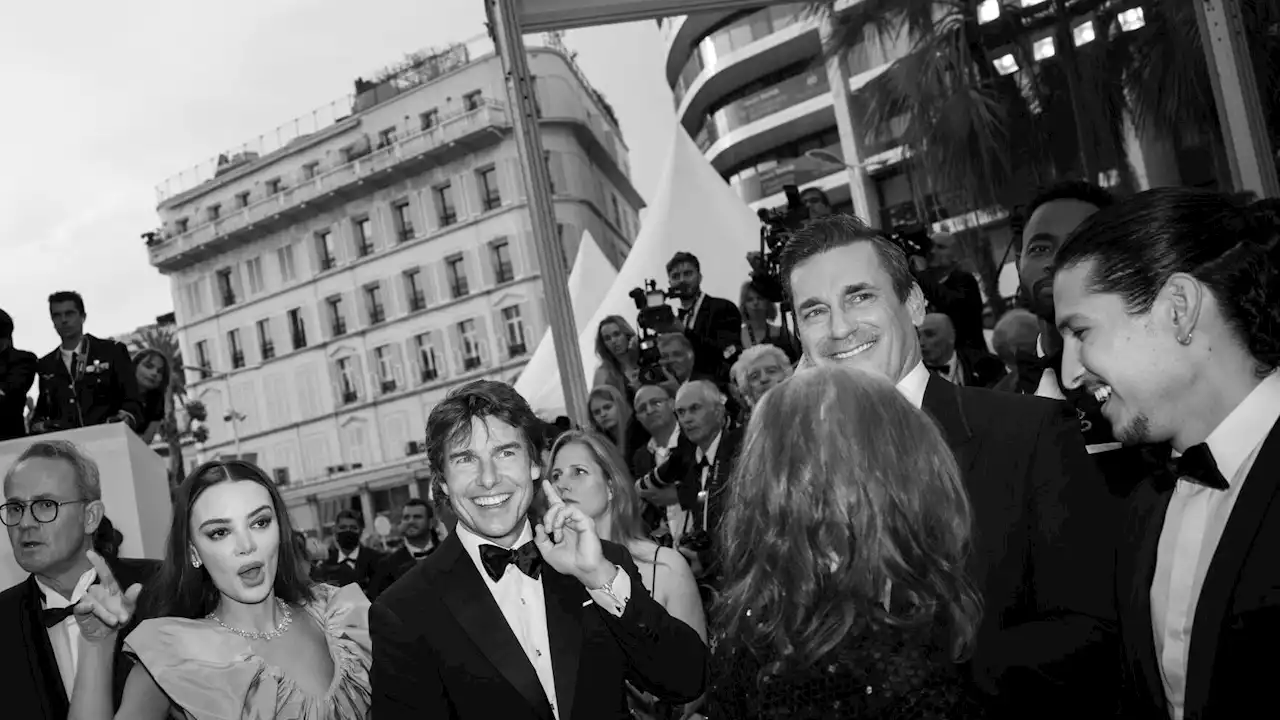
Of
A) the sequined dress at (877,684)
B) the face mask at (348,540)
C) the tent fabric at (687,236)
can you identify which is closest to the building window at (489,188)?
the tent fabric at (687,236)

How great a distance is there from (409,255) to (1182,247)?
1912 inches

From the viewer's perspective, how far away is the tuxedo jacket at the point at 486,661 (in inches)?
112

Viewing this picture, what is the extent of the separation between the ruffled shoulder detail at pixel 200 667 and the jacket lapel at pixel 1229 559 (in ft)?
8.18

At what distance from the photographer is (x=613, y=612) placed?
2721 millimetres

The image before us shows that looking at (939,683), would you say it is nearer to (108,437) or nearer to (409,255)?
(108,437)

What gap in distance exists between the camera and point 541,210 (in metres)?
5.48

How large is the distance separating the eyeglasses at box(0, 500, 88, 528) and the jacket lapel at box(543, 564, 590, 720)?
2119 mm

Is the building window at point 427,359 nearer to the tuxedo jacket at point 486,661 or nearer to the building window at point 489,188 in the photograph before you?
the building window at point 489,188

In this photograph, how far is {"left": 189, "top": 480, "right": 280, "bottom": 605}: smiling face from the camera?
Answer: 3.48 meters

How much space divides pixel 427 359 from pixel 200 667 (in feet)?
151

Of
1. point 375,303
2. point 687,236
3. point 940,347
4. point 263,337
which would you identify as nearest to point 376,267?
point 375,303

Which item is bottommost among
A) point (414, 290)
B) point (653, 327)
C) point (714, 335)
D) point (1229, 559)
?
point (1229, 559)

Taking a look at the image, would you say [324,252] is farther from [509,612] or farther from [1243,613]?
[1243,613]

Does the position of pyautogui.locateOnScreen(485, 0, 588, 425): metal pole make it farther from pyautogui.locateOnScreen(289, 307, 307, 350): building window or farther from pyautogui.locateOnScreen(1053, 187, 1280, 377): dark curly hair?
pyautogui.locateOnScreen(289, 307, 307, 350): building window
